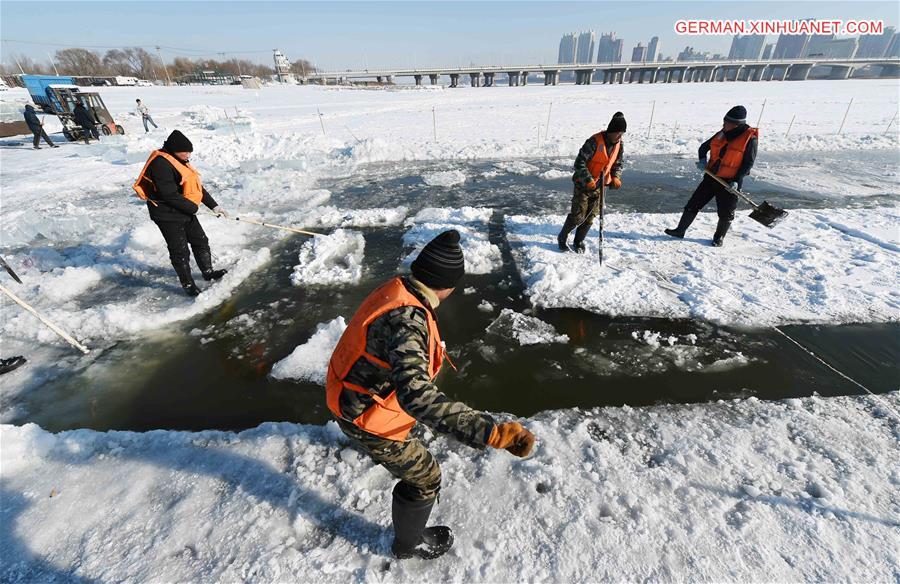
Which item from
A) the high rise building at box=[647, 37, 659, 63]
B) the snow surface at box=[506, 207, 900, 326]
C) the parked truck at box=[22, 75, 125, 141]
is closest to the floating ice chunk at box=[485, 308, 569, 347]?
the snow surface at box=[506, 207, 900, 326]

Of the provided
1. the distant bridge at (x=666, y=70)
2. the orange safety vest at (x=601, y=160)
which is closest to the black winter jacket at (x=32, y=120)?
the orange safety vest at (x=601, y=160)

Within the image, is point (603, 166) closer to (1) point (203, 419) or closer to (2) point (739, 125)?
(2) point (739, 125)

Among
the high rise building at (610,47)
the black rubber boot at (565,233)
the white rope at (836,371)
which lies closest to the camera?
the white rope at (836,371)

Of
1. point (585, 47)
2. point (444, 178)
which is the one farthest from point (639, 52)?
point (444, 178)

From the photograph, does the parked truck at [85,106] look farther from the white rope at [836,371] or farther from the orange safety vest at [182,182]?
the white rope at [836,371]

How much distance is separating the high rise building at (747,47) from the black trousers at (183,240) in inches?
7980

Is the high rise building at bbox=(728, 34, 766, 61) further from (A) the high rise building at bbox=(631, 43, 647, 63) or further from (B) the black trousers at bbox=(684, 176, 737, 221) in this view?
(B) the black trousers at bbox=(684, 176, 737, 221)

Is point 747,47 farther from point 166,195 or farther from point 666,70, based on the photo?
point 166,195

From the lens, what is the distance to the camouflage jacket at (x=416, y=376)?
1.55 metres

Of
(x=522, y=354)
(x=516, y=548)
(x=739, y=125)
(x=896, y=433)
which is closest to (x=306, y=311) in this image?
(x=522, y=354)

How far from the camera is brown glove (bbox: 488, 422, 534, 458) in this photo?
163 centimetres

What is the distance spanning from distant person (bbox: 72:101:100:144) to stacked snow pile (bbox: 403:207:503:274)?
1783cm

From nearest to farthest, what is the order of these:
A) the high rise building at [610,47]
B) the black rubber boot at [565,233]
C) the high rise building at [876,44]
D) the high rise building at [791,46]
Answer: the black rubber boot at [565,233], the high rise building at [791,46], the high rise building at [876,44], the high rise building at [610,47]

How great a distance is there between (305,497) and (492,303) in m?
3.04
